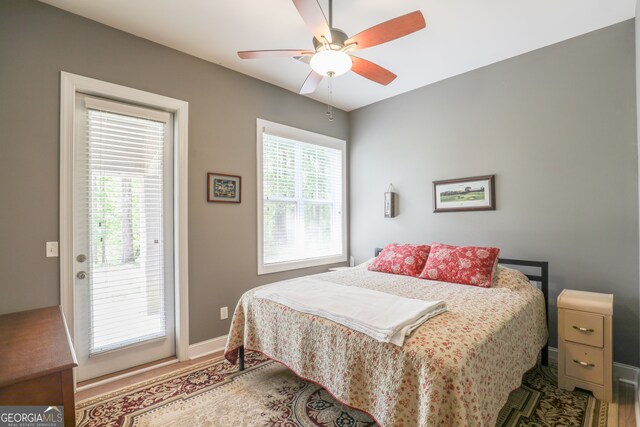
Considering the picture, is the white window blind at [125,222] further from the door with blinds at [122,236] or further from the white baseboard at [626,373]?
the white baseboard at [626,373]

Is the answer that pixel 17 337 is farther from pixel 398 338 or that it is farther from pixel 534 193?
pixel 534 193

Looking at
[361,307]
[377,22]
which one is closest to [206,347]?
[361,307]

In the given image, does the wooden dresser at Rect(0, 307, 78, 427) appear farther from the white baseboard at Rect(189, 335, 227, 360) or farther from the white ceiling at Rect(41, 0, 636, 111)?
the white ceiling at Rect(41, 0, 636, 111)

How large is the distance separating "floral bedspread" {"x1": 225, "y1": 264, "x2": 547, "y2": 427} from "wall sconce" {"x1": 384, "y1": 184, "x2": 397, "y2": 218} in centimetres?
147

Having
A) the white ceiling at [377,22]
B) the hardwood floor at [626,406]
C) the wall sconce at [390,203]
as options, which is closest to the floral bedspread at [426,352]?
the hardwood floor at [626,406]

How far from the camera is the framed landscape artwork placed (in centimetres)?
309

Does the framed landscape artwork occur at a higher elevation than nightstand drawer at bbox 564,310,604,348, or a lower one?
higher

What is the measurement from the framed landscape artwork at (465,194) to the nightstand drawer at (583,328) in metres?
1.17

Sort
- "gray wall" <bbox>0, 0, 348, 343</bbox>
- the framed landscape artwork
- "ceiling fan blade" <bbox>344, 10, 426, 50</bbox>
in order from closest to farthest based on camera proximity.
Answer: "ceiling fan blade" <bbox>344, 10, 426, 50</bbox>, "gray wall" <bbox>0, 0, 348, 343</bbox>, the framed landscape artwork

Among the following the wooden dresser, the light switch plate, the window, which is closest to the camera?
the wooden dresser

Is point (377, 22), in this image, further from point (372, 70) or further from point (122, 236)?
point (122, 236)

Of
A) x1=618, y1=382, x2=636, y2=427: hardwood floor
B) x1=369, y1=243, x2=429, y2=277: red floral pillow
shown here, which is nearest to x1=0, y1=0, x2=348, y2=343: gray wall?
x1=369, y1=243, x2=429, y2=277: red floral pillow

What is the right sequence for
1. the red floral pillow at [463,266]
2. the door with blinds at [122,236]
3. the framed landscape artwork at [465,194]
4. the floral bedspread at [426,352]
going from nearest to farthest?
1. the floral bedspread at [426,352]
2. the door with blinds at [122,236]
3. the red floral pillow at [463,266]
4. the framed landscape artwork at [465,194]

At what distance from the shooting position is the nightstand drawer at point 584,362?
212 cm
